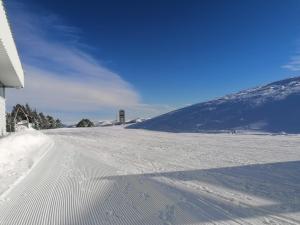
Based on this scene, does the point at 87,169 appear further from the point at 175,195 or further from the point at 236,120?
the point at 236,120

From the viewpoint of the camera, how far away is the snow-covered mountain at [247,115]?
37.1 m

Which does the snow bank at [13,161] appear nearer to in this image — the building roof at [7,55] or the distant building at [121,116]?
the building roof at [7,55]

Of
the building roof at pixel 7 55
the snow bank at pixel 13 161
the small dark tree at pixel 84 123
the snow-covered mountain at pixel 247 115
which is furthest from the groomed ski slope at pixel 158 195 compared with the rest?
the small dark tree at pixel 84 123

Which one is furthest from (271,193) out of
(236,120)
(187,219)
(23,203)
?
(236,120)

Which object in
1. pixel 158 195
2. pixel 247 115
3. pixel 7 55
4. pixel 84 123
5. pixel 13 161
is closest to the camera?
pixel 158 195

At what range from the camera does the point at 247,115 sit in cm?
4288

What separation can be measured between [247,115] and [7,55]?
3025 centimetres

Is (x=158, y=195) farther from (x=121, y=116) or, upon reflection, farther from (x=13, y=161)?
(x=121, y=116)

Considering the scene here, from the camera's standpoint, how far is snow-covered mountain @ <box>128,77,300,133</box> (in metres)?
37.1

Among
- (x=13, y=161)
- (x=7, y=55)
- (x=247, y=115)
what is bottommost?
(x=13, y=161)

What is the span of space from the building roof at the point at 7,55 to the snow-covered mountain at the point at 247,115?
62.2ft

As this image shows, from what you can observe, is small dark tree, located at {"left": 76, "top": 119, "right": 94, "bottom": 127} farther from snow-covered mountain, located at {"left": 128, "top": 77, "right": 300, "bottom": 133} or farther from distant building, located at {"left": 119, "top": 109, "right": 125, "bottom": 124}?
snow-covered mountain, located at {"left": 128, "top": 77, "right": 300, "bottom": 133}

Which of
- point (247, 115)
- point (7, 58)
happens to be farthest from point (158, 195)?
point (247, 115)

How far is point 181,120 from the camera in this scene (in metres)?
49.0
